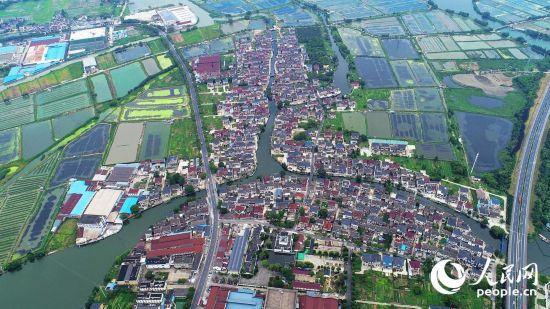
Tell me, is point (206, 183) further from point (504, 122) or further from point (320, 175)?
point (504, 122)

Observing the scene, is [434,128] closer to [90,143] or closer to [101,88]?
[90,143]

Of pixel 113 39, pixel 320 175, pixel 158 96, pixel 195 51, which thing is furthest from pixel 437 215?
pixel 113 39

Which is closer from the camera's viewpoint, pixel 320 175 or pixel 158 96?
pixel 320 175

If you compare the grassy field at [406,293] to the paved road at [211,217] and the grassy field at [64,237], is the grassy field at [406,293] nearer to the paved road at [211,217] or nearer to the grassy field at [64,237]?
the paved road at [211,217]

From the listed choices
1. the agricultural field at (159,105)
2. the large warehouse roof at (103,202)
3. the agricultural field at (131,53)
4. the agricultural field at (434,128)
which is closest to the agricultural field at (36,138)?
the agricultural field at (159,105)

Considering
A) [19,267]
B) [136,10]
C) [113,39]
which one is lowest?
[19,267]

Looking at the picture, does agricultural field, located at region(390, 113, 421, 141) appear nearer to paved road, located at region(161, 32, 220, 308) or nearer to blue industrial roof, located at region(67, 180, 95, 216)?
paved road, located at region(161, 32, 220, 308)
